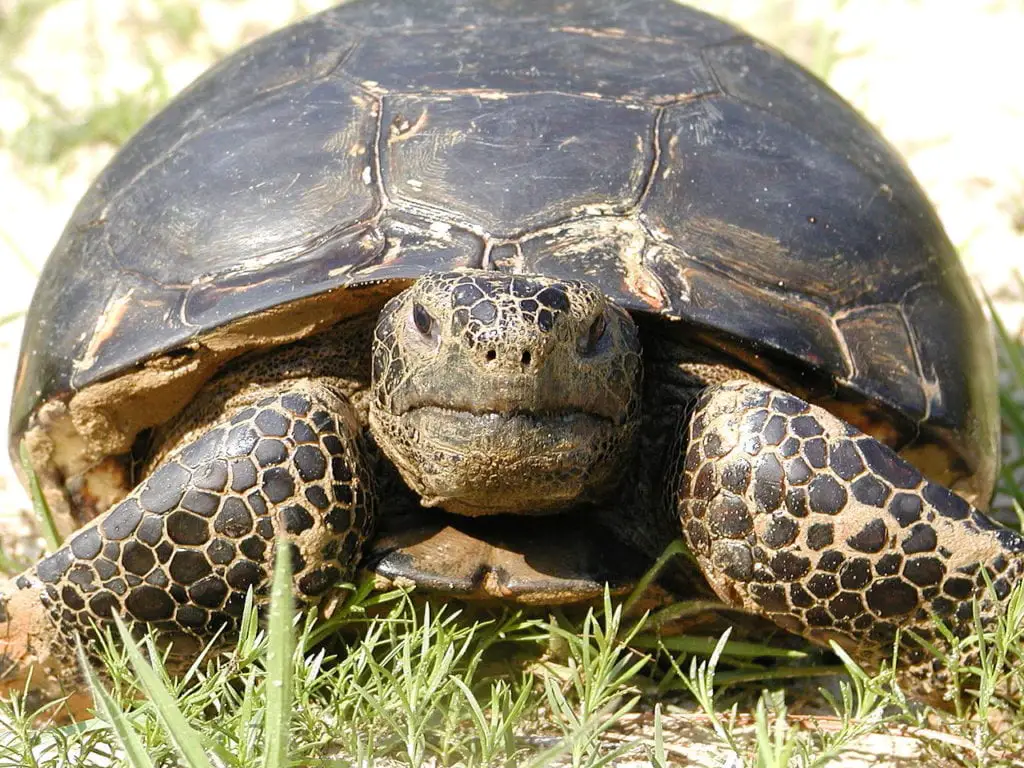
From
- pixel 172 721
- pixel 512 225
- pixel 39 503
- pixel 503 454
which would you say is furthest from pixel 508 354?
pixel 39 503

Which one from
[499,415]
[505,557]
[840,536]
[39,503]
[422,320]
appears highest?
[422,320]

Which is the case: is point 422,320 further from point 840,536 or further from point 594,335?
point 840,536

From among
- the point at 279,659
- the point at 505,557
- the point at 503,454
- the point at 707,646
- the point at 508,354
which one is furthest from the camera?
the point at 707,646

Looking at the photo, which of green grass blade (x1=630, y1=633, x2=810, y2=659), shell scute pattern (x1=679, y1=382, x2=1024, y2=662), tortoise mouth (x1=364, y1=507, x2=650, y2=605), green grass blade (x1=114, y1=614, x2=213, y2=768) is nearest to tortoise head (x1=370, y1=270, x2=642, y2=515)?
tortoise mouth (x1=364, y1=507, x2=650, y2=605)

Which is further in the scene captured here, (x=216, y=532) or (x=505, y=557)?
(x=505, y=557)

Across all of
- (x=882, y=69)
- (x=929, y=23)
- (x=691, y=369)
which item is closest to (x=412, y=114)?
(x=691, y=369)

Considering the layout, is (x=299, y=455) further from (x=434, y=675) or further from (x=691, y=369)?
(x=691, y=369)

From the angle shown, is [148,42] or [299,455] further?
[148,42]
